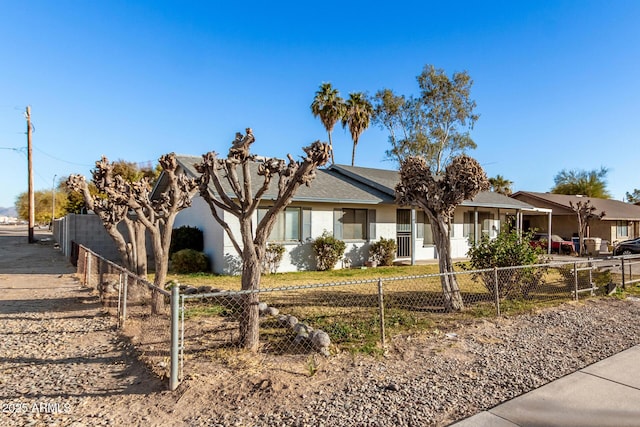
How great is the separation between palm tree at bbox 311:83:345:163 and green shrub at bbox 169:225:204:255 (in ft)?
62.5

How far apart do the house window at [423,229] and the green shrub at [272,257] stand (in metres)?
7.16

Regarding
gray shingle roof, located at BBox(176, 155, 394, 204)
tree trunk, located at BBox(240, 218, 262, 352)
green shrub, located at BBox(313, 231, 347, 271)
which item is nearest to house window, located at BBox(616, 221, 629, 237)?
gray shingle roof, located at BBox(176, 155, 394, 204)

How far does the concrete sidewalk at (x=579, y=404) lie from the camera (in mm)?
3605

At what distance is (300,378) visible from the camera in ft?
14.8

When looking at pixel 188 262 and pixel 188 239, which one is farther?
pixel 188 239

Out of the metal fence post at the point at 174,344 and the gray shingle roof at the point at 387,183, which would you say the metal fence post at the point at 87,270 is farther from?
the gray shingle roof at the point at 387,183

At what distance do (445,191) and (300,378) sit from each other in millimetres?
5165

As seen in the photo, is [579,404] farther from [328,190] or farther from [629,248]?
[629,248]

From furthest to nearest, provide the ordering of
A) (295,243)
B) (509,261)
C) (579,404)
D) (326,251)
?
(326,251) < (295,243) < (509,261) < (579,404)

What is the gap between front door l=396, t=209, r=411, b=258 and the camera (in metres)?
17.6

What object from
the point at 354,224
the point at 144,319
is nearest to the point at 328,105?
the point at 354,224

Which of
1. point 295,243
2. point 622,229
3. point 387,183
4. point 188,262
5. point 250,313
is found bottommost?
point 188,262

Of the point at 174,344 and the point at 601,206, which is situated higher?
the point at 601,206

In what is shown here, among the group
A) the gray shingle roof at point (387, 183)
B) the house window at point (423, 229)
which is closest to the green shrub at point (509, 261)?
the gray shingle roof at point (387, 183)
